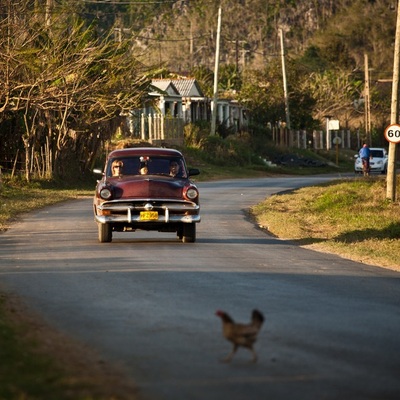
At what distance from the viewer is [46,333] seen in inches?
466

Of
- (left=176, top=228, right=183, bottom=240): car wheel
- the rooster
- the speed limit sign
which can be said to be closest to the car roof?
(left=176, top=228, right=183, bottom=240): car wheel

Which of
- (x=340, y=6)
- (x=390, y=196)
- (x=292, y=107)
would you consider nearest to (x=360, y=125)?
(x=292, y=107)

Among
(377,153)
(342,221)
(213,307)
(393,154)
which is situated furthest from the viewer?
(377,153)

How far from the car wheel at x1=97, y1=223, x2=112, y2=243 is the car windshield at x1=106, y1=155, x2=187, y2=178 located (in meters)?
1.35

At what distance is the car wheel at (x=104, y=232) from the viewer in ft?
74.4

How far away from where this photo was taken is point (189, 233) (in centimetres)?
2320

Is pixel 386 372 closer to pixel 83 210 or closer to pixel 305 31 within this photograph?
pixel 83 210

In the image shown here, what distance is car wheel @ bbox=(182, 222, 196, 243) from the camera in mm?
23000

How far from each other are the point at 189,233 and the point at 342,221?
754 centimetres

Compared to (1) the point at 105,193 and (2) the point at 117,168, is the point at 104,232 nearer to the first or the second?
(1) the point at 105,193

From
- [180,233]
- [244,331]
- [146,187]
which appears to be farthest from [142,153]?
[244,331]

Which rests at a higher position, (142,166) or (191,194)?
(142,166)

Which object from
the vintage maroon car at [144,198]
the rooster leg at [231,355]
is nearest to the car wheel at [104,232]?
the vintage maroon car at [144,198]

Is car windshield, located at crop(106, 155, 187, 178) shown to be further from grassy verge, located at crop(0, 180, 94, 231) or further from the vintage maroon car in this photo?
grassy verge, located at crop(0, 180, 94, 231)
